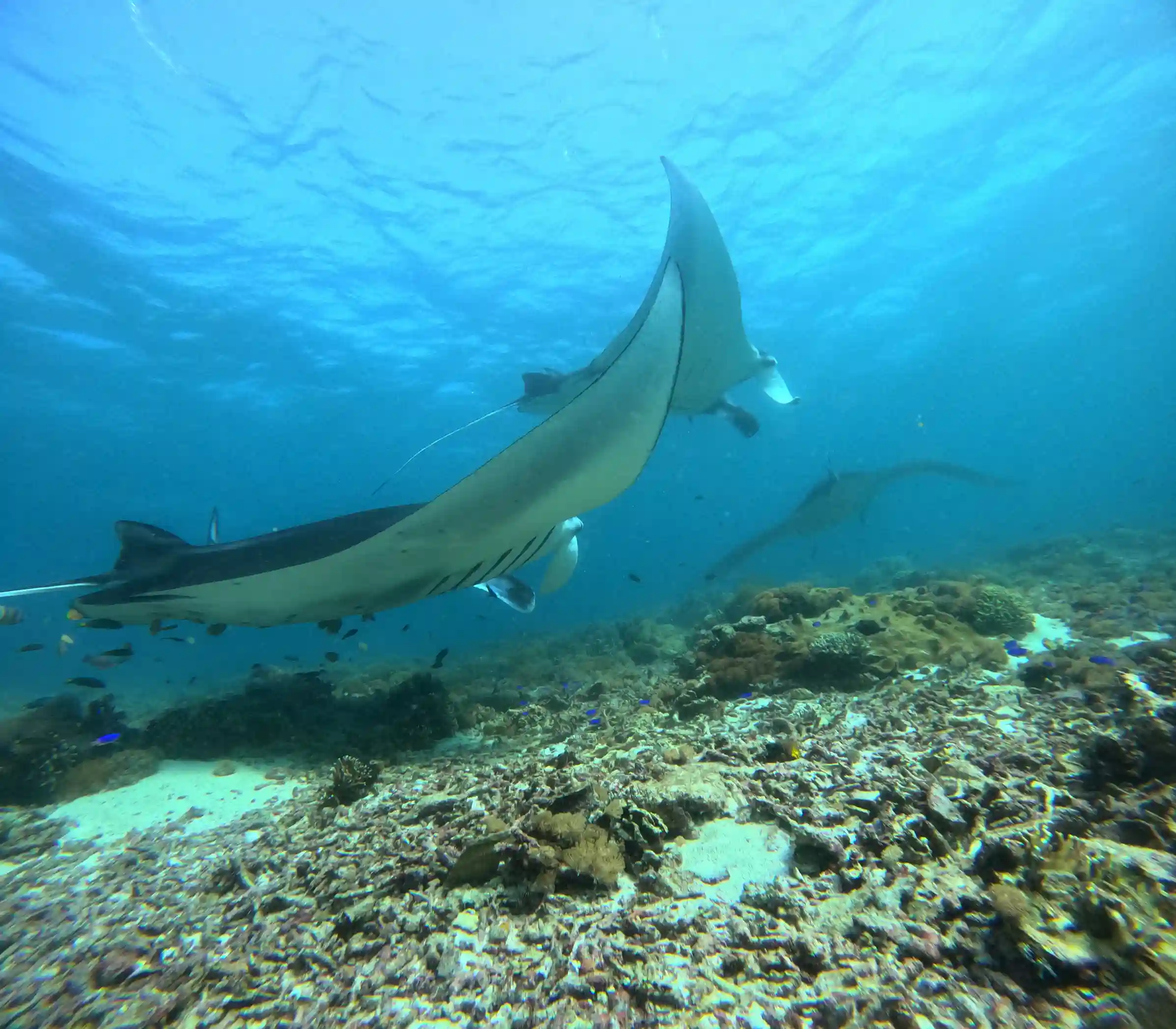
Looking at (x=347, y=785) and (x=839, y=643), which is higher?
(x=347, y=785)

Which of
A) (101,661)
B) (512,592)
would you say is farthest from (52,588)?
(101,661)

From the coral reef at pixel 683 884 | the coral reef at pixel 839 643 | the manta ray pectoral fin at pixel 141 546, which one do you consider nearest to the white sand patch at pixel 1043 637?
the coral reef at pixel 839 643

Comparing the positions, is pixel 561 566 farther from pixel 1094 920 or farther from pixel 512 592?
pixel 1094 920

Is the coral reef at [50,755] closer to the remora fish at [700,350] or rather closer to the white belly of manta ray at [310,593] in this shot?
the white belly of manta ray at [310,593]

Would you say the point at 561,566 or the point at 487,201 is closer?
the point at 561,566

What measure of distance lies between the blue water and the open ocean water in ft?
0.35

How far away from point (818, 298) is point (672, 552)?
3676 inches

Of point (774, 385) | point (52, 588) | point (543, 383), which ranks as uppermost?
point (543, 383)

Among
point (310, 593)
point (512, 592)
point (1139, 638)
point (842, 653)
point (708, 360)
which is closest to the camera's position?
point (310, 593)

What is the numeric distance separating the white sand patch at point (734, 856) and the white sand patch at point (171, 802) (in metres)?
2.89

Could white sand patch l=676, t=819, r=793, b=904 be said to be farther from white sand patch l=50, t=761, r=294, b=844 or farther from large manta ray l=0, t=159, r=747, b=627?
white sand patch l=50, t=761, r=294, b=844

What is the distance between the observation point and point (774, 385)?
7484 mm

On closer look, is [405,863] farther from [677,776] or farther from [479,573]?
[479,573]

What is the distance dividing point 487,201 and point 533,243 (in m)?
2.23
